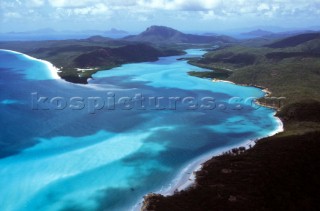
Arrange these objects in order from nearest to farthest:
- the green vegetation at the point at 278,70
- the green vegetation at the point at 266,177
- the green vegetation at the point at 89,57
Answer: the green vegetation at the point at 266,177 < the green vegetation at the point at 278,70 < the green vegetation at the point at 89,57

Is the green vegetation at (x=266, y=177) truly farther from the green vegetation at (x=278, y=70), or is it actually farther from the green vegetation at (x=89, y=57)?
the green vegetation at (x=89, y=57)

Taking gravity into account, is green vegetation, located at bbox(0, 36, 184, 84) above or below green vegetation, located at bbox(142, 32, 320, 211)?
above

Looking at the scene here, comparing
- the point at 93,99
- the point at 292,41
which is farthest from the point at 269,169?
the point at 292,41

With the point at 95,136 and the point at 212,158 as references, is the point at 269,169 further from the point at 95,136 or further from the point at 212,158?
the point at 95,136

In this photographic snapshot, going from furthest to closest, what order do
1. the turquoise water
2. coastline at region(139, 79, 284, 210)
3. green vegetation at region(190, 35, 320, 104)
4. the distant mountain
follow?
the distant mountain → green vegetation at region(190, 35, 320, 104) → the turquoise water → coastline at region(139, 79, 284, 210)

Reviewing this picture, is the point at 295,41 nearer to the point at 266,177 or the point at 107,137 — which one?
the point at 107,137

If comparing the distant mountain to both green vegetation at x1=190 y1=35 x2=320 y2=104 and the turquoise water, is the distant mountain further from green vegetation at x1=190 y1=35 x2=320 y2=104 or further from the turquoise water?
the turquoise water

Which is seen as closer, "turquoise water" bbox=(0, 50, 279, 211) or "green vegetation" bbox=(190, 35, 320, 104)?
"turquoise water" bbox=(0, 50, 279, 211)

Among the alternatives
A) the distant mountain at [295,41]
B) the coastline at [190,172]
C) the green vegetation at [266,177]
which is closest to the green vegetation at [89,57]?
the distant mountain at [295,41]

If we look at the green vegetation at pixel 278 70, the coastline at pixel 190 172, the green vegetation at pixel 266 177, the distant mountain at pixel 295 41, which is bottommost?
the coastline at pixel 190 172

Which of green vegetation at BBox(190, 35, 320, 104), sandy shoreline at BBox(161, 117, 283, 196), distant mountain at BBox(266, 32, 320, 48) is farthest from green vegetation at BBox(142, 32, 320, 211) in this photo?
distant mountain at BBox(266, 32, 320, 48)
